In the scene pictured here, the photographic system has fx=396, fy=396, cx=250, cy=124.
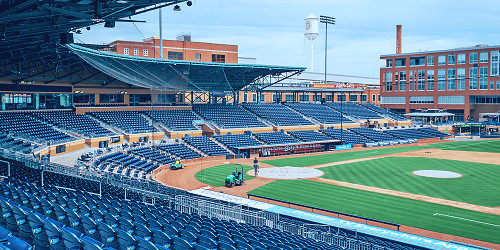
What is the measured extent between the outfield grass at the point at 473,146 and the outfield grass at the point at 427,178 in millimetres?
15899

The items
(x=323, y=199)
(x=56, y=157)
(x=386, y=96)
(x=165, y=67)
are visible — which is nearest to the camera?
(x=323, y=199)

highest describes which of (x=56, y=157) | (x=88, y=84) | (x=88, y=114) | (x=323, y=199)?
(x=88, y=84)

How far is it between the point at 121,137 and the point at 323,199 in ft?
95.5

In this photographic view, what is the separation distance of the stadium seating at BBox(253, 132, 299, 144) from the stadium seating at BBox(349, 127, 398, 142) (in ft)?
56.4

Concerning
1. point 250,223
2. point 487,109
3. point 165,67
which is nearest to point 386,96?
point 487,109

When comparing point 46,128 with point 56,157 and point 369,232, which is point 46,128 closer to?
point 56,157

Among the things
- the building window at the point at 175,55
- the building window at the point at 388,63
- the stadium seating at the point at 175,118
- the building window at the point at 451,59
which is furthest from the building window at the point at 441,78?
the stadium seating at the point at 175,118

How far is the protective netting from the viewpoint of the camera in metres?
46.0

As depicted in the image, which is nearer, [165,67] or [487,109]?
[165,67]

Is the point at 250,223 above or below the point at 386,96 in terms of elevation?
below

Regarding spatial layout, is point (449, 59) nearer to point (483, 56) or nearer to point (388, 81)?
point (483, 56)

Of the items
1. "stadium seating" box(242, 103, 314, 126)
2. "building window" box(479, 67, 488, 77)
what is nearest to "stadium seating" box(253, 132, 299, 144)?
"stadium seating" box(242, 103, 314, 126)

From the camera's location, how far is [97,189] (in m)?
20.7

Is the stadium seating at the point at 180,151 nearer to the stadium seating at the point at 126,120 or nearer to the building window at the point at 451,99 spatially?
the stadium seating at the point at 126,120
